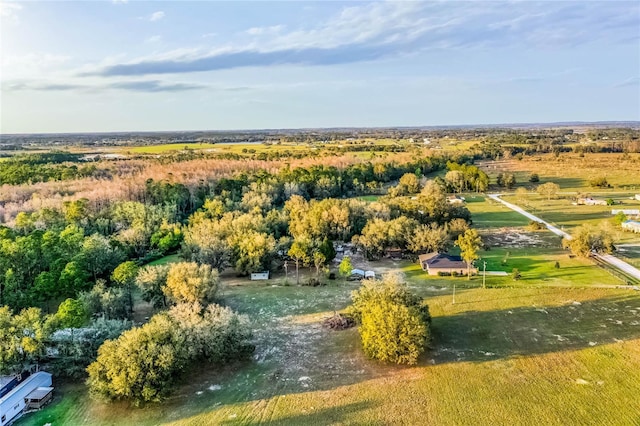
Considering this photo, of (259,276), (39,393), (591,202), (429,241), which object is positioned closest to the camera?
(39,393)

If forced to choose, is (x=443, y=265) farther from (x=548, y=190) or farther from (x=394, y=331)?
(x=548, y=190)

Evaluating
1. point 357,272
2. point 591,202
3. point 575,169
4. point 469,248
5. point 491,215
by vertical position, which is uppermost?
point 469,248

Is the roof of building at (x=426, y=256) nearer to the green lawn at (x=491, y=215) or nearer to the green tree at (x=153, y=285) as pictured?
the green lawn at (x=491, y=215)

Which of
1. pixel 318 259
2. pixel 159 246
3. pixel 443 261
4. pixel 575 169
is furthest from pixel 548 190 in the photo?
pixel 159 246

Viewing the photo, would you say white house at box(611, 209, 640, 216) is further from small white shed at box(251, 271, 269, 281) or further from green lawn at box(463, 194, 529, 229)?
small white shed at box(251, 271, 269, 281)

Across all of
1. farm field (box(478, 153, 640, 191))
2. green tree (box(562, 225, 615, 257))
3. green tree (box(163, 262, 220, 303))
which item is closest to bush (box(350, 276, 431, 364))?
green tree (box(163, 262, 220, 303))

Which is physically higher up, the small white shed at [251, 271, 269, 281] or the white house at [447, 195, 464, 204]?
the white house at [447, 195, 464, 204]

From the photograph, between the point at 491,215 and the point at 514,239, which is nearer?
the point at 514,239
